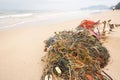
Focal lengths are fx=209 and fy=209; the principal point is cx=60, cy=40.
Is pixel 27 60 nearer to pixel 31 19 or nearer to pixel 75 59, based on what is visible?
pixel 75 59

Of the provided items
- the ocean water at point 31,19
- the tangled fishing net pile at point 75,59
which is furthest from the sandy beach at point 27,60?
the ocean water at point 31,19

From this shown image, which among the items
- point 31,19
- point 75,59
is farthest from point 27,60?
point 31,19

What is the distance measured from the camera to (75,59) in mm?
4547

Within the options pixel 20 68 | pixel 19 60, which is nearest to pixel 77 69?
pixel 20 68

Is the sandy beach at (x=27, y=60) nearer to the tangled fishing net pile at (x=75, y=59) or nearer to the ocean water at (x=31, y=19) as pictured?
the tangled fishing net pile at (x=75, y=59)

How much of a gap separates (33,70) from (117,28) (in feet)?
17.9

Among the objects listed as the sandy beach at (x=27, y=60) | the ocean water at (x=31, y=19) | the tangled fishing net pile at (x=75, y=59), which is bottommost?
the ocean water at (x=31, y=19)

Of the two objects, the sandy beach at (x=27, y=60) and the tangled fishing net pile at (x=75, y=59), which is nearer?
the tangled fishing net pile at (x=75, y=59)

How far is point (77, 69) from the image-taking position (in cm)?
426

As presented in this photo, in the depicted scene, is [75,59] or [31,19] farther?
[31,19]

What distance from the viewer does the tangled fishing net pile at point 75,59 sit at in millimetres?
4191

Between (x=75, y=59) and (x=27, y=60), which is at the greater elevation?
(x=75, y=59)

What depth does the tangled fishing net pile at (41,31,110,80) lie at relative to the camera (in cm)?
419

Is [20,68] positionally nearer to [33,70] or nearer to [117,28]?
[33,70]
